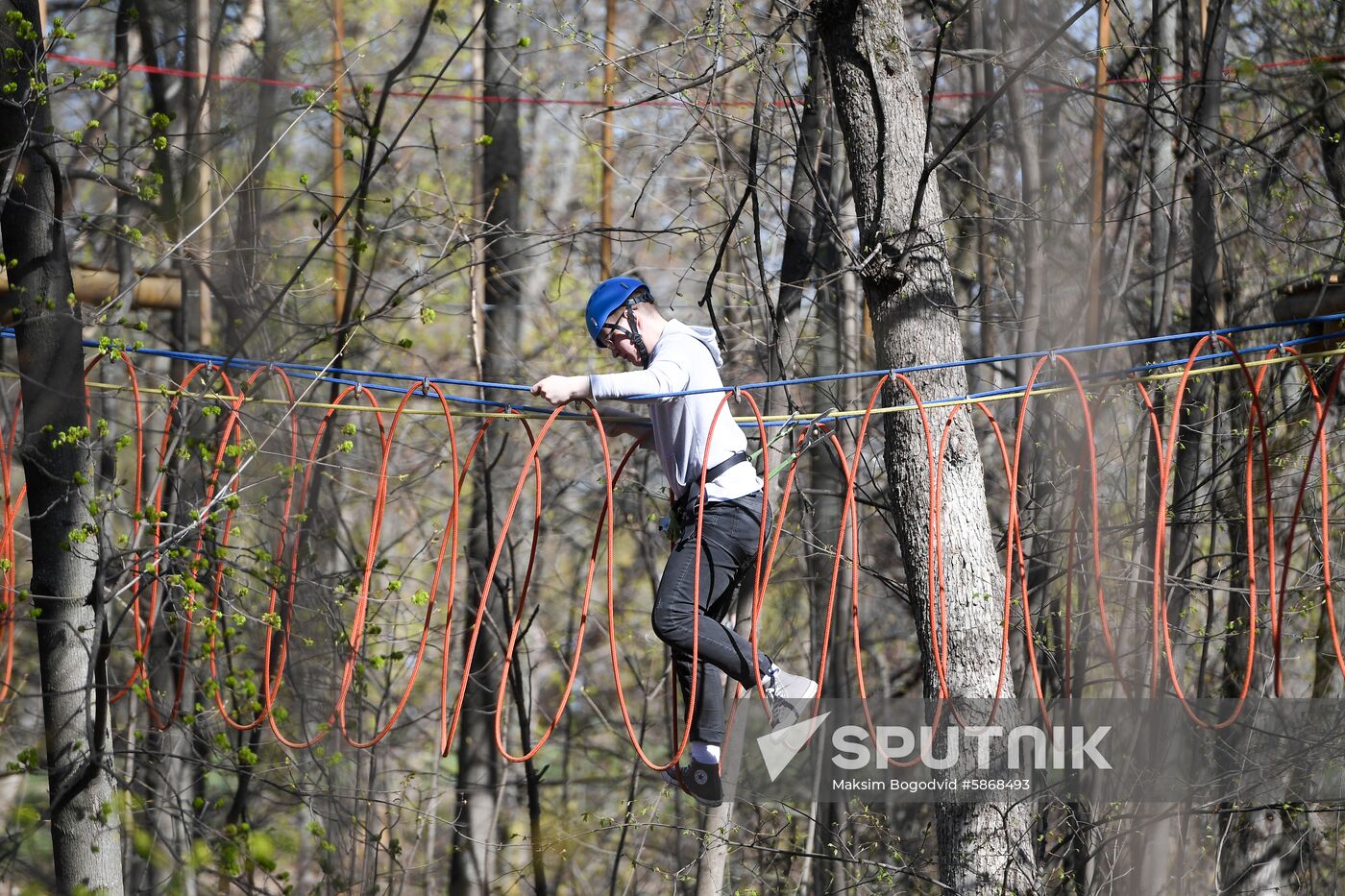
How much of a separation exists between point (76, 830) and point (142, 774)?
4.16m

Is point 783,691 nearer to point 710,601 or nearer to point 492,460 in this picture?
point 710,601

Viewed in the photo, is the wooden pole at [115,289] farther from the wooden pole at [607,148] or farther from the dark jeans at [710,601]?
the dark jeans at [710,601]

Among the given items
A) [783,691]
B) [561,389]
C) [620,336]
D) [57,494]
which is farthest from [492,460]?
[561,389]

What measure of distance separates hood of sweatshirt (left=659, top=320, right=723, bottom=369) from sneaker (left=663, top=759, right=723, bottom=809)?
1334 mm

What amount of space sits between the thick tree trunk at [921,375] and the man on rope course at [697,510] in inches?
34.0

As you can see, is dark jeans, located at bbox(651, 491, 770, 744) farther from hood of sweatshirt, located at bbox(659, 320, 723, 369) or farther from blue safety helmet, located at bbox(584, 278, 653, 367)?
blue safety helmet, located at bbox(584, 278, 653, 367)

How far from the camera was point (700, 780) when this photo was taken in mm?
4547

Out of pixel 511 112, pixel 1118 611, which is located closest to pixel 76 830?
pixel 1118 611

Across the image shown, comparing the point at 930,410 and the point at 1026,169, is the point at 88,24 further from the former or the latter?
the point at 930,410

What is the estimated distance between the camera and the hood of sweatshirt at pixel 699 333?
4.52 meters

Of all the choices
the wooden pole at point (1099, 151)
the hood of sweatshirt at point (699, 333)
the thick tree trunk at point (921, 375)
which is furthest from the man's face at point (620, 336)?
the wooden pole at point (1099, 151)

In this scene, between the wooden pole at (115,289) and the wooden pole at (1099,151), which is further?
the wooden pole at (115,289)

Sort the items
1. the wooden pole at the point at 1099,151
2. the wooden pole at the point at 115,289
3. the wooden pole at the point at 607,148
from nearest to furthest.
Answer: the wooden pole at the point at 1099,151 → the wooden pole at the point at 115,289 → the wooden pole at the point at 607,148

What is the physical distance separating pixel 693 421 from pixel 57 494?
83.9 inches
